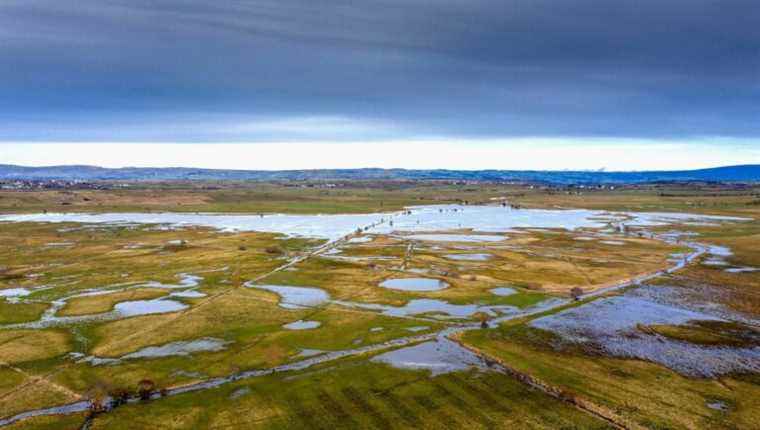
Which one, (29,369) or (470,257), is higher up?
(29,369)

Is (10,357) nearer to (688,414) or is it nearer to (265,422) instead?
(265,422)

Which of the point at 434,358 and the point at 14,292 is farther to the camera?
the point at 14,292

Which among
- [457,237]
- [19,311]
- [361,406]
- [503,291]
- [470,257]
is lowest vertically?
[457,237]

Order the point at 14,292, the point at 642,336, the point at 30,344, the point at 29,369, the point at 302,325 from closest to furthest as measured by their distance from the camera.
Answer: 1. the point at 29,369
2. the point at 30,344
3. the point at 642,336
4. the point at 302,325
5. the point at 14,292

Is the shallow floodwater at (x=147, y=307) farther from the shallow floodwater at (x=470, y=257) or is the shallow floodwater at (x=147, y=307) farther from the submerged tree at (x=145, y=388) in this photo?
the shallow floodwater at (x=470, y=257)

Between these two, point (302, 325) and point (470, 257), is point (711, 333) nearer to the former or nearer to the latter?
point (302, 325)

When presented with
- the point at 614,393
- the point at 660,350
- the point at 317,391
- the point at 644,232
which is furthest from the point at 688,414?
the point at 644,232

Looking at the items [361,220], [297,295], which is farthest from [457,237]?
[297,295]
